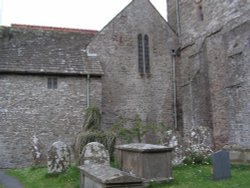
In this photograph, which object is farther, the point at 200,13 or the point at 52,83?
the point at 200,13

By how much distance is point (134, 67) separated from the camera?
2311 cm

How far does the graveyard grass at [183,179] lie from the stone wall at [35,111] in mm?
4549

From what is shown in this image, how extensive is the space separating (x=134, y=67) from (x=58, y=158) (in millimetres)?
10629

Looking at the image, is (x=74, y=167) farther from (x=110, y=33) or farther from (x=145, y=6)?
(x=145, y=6)

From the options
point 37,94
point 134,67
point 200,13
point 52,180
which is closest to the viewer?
point 52,180

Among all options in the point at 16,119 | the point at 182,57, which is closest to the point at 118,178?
the point at 16,119

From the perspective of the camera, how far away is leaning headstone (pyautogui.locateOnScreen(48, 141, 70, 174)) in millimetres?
13688

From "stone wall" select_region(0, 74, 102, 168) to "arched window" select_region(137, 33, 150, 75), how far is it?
370 cm

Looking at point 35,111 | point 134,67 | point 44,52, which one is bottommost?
point 35,111

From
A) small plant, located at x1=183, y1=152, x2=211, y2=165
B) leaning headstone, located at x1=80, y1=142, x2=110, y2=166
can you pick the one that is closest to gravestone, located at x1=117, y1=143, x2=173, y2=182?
leaning headstone, located at x1=80, y1=142, x2=110, y2=166

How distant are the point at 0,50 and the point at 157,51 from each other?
9713 millimetres

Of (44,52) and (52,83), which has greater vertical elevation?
(44,52)

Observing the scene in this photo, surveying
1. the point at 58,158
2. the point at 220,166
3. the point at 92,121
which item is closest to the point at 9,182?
the point at 58,158

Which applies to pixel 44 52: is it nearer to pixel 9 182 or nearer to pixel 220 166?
pixel 9 182
